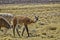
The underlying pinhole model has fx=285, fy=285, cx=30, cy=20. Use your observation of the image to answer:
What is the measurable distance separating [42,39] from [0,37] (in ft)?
9.46

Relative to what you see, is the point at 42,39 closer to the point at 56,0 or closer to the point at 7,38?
the point at 7,38

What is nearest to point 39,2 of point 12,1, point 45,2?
point 45,2

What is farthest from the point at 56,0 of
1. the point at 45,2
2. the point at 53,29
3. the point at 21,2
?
the point at 53,29

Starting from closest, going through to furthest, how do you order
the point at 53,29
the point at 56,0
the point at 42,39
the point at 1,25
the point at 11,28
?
the point at 42,39 < the point at 1,25 < the point at 11,28 < the point at 53,29 < the point at 56,0

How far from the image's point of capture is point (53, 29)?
74.5 ft

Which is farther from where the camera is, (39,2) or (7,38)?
(39,2)

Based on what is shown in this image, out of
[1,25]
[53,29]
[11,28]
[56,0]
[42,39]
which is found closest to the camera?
[42,39]

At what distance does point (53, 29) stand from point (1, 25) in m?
5.40

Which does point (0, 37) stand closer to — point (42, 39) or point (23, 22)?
point (23, 22)

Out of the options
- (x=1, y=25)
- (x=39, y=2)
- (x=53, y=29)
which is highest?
(x=1, y=25)

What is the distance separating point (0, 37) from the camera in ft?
60.3

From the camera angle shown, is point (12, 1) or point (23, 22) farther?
point (12, 1)

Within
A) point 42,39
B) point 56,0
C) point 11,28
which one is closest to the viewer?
point 42,39

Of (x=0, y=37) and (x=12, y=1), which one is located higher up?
(x=0, y=37)
